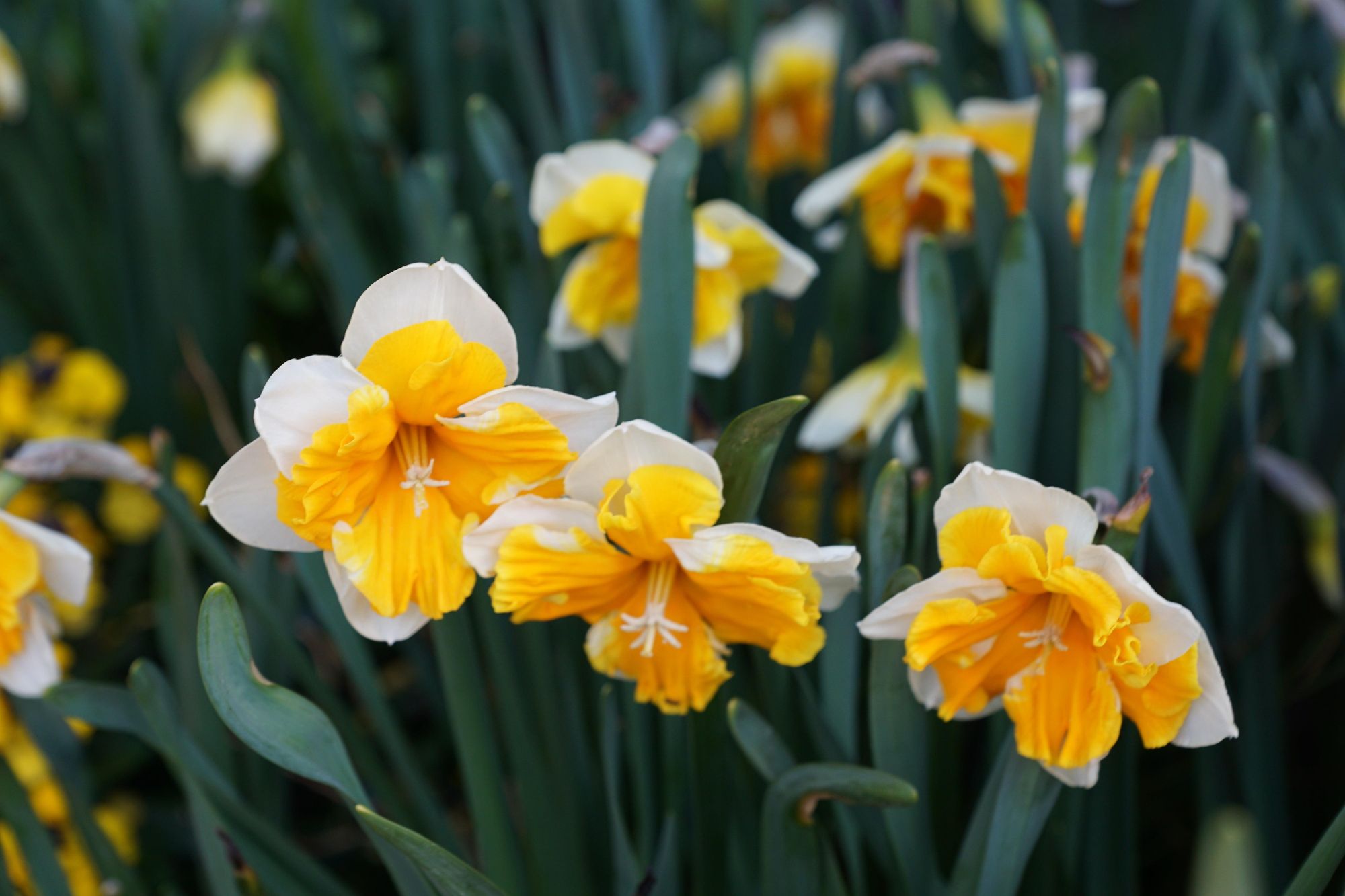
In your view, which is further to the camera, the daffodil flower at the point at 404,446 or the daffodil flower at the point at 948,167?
the daffodil flower at the point at 948,167

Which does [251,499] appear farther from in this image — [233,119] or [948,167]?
[233,119]

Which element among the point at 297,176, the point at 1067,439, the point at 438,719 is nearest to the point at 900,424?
the point at 1067,439

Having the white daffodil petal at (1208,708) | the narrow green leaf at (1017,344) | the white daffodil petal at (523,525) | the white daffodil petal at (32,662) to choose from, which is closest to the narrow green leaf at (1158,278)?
the narrow green leaf at (1017,344)

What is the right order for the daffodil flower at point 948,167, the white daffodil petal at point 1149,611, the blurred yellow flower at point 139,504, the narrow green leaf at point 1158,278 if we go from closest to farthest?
the white daffodil petal at point 1149,611
the narrow green leaf at point 1158,278
the daffodil flower at point 948,167
the blurred yellow flower at point 139,504

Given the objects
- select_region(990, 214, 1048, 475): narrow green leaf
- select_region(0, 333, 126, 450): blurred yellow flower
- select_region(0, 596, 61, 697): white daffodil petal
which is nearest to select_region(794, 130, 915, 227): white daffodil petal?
select_region(990, 214, 1048, 475): narrow green leaf

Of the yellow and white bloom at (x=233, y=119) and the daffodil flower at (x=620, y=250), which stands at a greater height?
the yellow and white bloom at (x=233, y=119)

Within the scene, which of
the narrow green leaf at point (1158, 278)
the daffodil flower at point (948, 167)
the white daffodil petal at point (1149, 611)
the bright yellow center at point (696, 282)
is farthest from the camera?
the daffodil flower at point (948, 167)

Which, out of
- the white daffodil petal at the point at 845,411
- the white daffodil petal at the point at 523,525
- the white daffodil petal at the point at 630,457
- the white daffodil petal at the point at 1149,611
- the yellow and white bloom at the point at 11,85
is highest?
the yellow and white bloom at the point at 11,85

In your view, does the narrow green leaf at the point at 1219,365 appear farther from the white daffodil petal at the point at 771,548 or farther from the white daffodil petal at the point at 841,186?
the white daffodil petal at the point at 771,548
